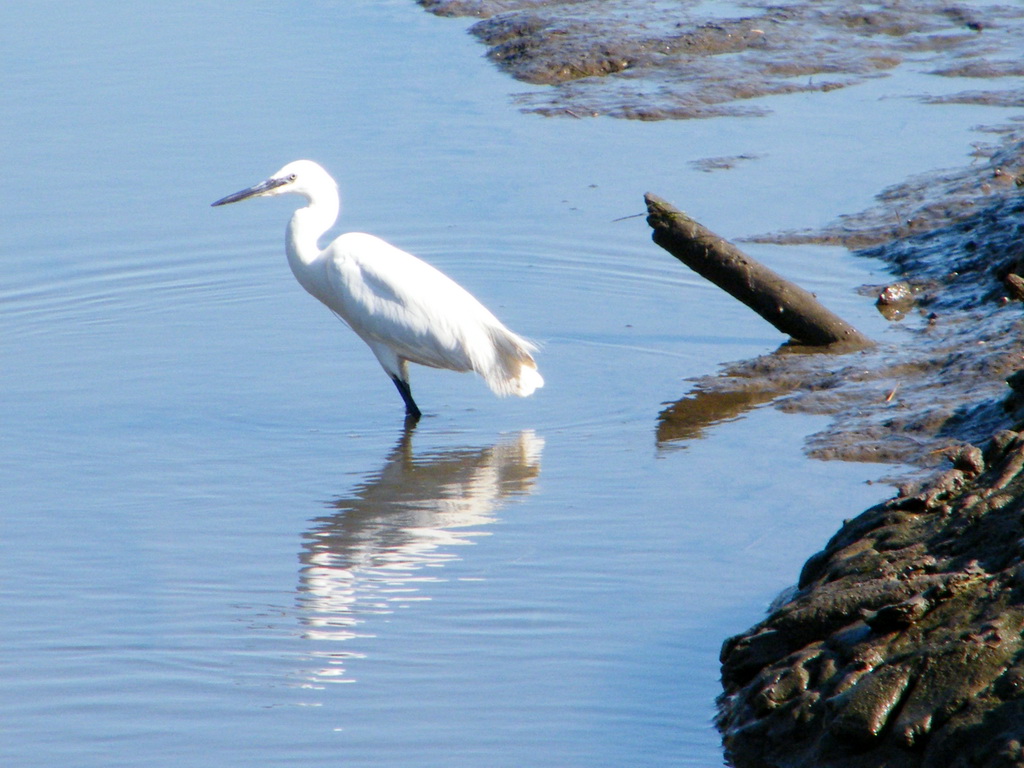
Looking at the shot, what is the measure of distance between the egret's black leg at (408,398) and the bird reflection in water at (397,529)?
21 cm

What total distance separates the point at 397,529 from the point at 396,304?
1.97 meters

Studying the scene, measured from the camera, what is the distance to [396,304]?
299 inches

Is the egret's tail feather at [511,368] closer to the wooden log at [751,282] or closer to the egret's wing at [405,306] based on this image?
the egret's wing at [405,306]

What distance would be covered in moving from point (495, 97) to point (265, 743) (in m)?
9.52

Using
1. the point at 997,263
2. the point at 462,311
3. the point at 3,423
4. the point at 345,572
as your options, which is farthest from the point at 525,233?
the point at 345,572

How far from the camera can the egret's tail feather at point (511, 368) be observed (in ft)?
23.9

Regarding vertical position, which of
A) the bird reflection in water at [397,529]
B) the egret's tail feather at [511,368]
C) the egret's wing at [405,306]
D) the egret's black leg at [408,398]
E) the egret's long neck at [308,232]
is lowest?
the bird reflection in water at [397,529]

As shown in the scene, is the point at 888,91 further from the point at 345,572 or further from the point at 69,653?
the point at 69,653

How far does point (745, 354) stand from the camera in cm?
781

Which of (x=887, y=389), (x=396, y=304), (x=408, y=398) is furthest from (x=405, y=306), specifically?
(x=887, y=389)

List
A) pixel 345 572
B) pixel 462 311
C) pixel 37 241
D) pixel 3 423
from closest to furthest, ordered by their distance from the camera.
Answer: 1. pixel 345 572
2. pixel 3 423
3. pixel 462 311
4. pixel 37 241

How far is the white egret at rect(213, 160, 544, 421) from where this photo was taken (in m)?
7.36

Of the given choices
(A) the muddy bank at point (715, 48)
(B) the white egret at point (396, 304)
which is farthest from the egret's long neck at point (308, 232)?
(A) the muddy bank at point (715, 48)

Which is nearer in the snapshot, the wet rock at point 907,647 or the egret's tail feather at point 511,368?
the wet rock at point 907,647
